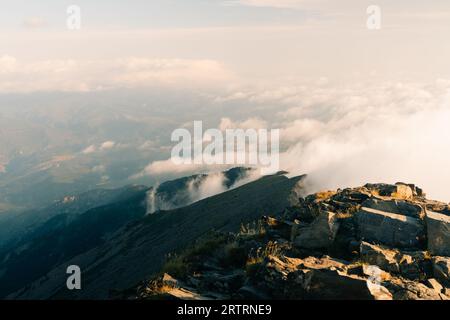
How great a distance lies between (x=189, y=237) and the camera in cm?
11319

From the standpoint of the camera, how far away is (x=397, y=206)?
98.6ft

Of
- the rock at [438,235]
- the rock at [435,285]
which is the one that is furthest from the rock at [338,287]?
the rock at [438,235]

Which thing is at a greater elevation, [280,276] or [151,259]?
[280,276]

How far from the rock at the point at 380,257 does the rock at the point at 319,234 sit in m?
2.30

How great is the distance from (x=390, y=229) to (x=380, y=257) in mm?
4551

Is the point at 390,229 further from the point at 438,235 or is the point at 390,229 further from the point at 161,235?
the point at 161,235

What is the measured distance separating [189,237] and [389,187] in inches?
3191

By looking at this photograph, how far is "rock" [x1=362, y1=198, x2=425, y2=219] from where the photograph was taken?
29.2 meters

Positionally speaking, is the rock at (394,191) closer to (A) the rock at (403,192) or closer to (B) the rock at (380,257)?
(A) the rock at (403,192)

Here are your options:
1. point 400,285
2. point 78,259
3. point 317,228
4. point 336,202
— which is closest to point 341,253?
point 317,228

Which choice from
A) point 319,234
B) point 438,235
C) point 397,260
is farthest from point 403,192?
point 397,260
